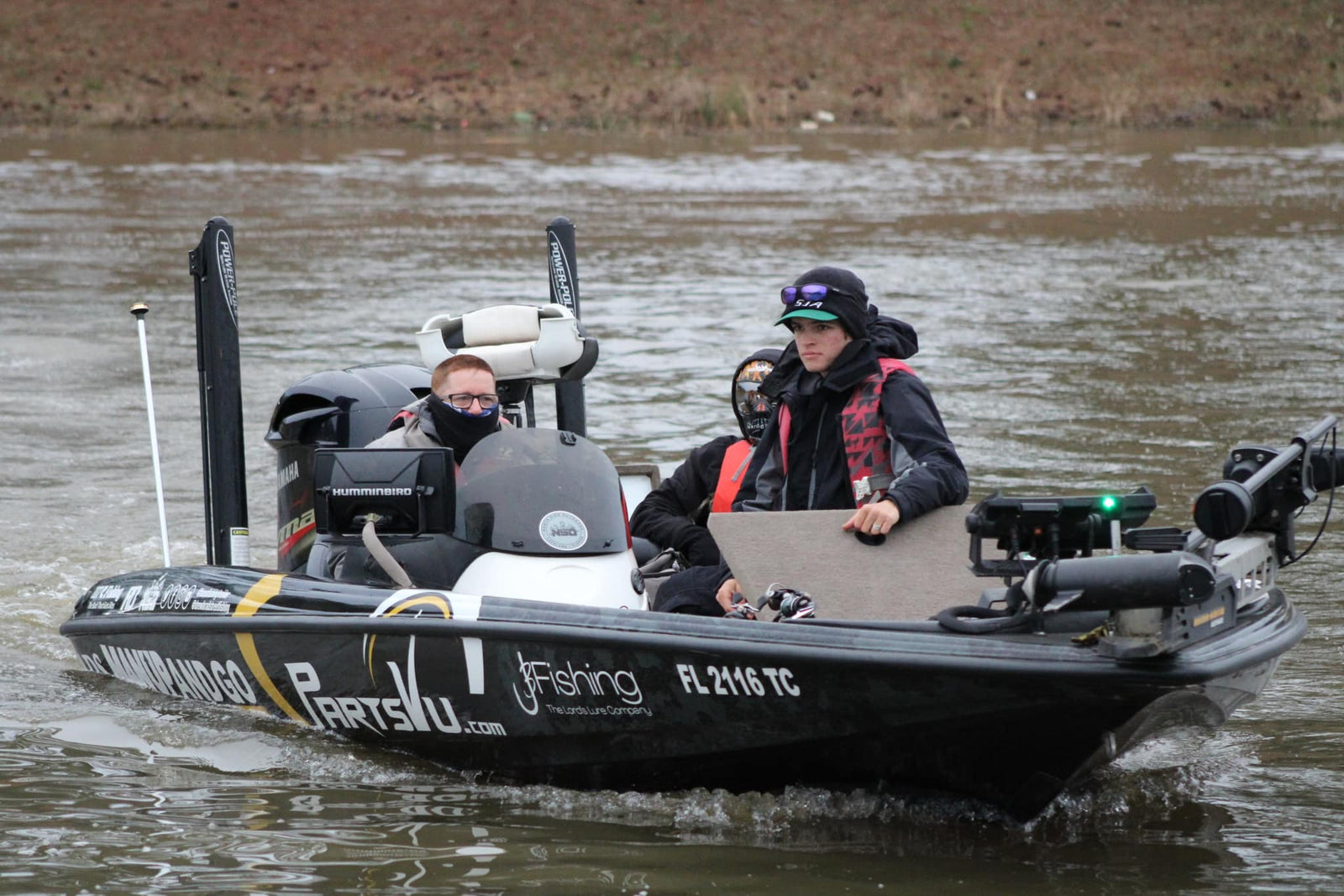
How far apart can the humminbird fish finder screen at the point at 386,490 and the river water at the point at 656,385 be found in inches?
30.1

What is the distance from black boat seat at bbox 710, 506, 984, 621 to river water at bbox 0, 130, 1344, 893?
0.53 metres

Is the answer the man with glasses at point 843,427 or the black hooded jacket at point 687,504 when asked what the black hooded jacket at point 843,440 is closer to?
the man with glasses at point 843,427

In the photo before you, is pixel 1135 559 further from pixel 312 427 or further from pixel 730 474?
pixel 312 427

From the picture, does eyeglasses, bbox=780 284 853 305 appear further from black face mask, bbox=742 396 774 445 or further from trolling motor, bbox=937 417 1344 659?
trolling motor, bbox=937 417 1344 659

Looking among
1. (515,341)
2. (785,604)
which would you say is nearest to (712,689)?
(785,604)

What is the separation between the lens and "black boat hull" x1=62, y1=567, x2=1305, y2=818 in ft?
14.4

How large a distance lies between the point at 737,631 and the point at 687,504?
1760 millimetres

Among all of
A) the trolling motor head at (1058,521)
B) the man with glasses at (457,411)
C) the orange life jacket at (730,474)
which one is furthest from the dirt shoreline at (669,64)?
the trolling motor head at (1058,521)

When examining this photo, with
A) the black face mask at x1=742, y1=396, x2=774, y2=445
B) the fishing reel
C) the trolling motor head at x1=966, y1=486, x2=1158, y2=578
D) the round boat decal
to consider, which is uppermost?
the black face mask at x1=742, y1=396, x2=774, y2=445

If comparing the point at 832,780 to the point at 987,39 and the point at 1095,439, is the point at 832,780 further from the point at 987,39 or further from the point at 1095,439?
the point at 987,39

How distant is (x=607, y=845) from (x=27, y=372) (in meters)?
9.24

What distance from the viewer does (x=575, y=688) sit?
4883mm

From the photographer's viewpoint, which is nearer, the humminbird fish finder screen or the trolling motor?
the trolling motor

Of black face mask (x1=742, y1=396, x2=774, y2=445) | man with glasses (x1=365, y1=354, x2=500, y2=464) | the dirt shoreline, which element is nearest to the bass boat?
man with glasses (x1=365, y1=354, x2=500, y2=464)
